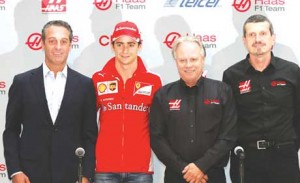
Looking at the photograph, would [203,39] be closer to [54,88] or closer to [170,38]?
[170,38]

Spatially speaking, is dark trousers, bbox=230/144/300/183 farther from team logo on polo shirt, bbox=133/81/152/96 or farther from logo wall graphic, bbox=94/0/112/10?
logo wall graphic, bbox=94/0/112/10

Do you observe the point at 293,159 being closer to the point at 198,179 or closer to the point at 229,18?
the point at 198,179

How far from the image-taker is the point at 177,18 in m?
3.05

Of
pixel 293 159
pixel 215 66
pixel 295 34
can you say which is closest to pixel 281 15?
pixel 295 34

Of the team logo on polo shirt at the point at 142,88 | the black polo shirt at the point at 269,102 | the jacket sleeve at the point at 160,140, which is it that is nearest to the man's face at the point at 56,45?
the team logo on polo shirt at the point at 142,88

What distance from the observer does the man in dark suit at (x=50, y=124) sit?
89.0 inches

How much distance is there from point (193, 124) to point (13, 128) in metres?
0.98

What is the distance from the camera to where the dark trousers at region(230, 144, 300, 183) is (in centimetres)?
232

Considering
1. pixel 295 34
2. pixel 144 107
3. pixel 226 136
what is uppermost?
pixel 295 34

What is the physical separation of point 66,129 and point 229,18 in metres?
1.49

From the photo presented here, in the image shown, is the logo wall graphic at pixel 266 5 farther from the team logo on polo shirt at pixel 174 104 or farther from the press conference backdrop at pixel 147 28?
the team logo on polo shirt at pixel 174 104

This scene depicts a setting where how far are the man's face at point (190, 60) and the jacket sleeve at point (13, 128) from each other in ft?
2.92

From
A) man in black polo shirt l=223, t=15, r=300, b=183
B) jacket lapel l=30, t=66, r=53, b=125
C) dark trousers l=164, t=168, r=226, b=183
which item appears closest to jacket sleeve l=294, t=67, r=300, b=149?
man in black polo shirt l=223, t=15, r=300, b=183

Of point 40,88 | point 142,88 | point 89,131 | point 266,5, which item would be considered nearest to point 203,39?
point 266,5
